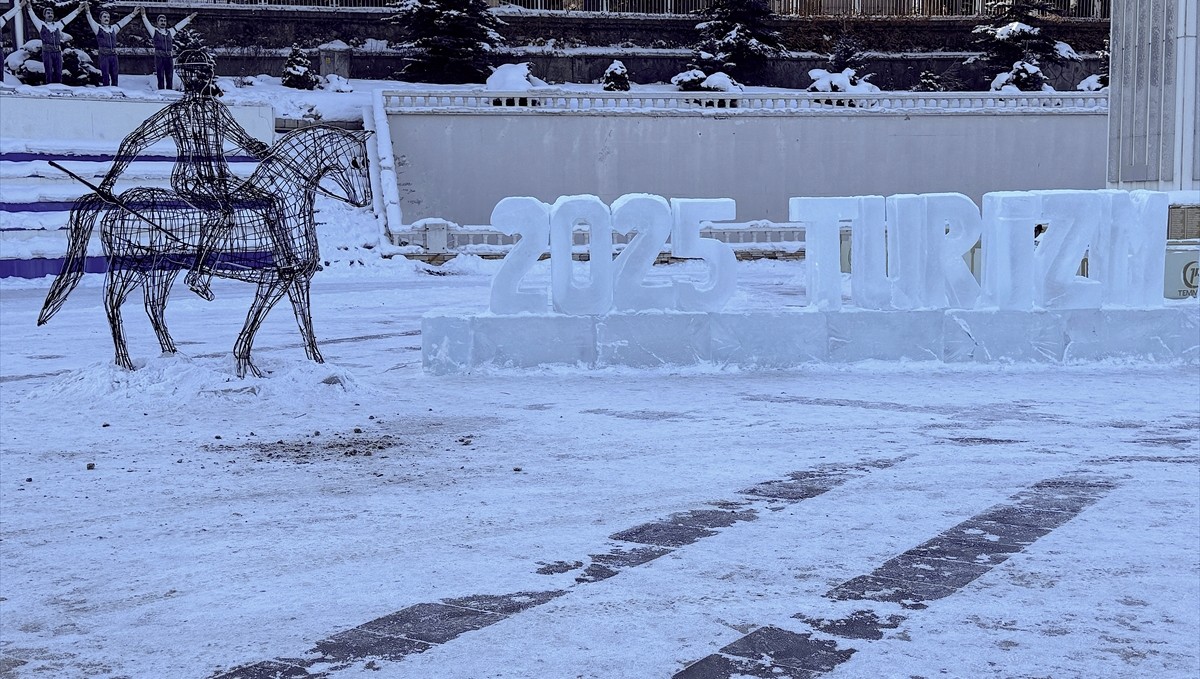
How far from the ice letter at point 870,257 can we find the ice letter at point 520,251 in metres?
2.59

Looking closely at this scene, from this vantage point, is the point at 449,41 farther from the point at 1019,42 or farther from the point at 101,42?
the point at 1019,42

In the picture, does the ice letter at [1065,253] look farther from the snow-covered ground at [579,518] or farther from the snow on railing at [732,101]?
the snow on railing at [732,101]

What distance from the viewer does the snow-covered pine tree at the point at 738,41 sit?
36875 millimetres

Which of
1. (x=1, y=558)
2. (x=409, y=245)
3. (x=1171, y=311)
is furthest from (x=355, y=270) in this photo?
(x=1, y=558)

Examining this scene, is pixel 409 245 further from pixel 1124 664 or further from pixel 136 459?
pixel 1124 664

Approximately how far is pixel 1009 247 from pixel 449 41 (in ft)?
83.5

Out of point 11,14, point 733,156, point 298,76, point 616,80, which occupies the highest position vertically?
point 11,14

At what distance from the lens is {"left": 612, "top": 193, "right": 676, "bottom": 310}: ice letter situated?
431 inches

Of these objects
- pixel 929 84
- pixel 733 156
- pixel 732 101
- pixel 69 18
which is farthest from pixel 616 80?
pixel 69 18

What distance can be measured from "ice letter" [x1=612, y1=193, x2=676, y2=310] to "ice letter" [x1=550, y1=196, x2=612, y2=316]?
104 millimetres

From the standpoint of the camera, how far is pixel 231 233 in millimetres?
9734

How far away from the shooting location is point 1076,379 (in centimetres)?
1069

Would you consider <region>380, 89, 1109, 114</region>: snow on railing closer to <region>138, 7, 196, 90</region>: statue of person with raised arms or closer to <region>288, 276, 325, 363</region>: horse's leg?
<region>138, 7, 196, 90</region>: statue of person with raised arms

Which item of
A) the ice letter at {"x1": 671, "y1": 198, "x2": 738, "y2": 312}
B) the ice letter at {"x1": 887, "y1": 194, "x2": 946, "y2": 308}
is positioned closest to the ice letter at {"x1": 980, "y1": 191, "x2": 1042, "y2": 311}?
the ice letter at {"x1": 887, "y1": 194, "x2": 946, "y2": 308}
